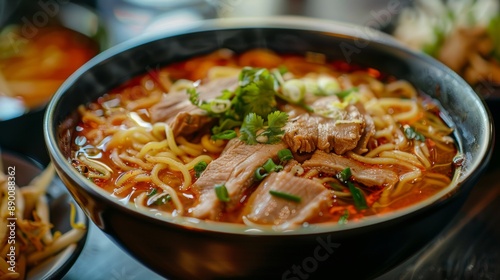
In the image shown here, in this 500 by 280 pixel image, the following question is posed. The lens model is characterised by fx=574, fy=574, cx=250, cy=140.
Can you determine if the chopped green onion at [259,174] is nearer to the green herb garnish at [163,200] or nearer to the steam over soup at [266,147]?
the steam over soup at [266,147]

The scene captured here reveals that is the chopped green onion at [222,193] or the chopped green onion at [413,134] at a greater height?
the chopped green onion at [222,193]

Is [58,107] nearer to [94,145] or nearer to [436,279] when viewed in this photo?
[94,145]

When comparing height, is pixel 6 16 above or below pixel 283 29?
below

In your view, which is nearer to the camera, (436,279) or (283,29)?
(436,279)

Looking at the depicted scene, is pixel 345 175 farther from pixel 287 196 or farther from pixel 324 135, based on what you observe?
pixel 287 196

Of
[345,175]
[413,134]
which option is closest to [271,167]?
[345,175]

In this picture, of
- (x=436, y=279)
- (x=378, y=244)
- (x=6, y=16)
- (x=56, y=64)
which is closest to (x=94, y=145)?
(x=378, y=244)

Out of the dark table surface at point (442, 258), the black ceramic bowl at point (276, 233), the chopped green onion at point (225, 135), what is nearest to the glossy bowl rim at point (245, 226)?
the black ceramic bowl at point (276, 233)
